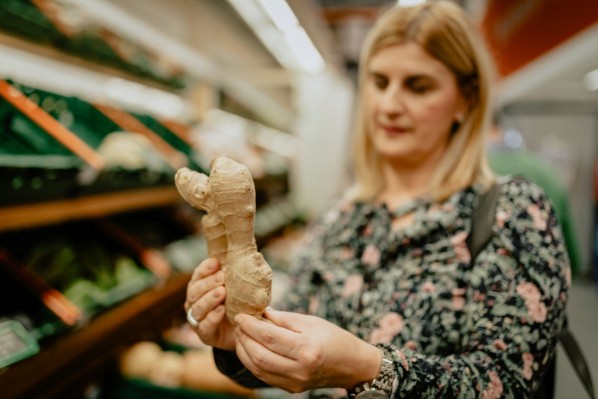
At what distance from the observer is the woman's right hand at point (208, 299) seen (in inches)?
36.2

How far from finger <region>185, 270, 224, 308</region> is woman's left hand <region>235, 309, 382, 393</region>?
11 centimetres

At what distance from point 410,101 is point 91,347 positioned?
1.27m

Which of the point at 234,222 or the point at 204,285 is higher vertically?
the point at 234,222

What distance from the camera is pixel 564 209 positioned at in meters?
2.38

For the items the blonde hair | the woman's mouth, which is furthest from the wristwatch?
the woman's mouth

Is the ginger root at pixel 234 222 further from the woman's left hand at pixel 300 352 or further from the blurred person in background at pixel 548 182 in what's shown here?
the blurred person in background at pixel 548 182

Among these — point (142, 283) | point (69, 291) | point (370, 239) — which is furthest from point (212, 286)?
point (142, 283)

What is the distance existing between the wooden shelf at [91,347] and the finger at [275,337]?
75cm

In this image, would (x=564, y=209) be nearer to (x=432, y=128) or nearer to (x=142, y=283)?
(x=432, y=128)

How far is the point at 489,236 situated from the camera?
1.04m

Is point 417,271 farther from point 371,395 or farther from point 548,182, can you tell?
point 548,182

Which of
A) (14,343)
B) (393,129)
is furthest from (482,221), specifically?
(14,343)

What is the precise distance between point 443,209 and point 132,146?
1406mm

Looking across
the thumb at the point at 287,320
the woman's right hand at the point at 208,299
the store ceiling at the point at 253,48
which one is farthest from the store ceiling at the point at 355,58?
the thumb at the point at 287,320
